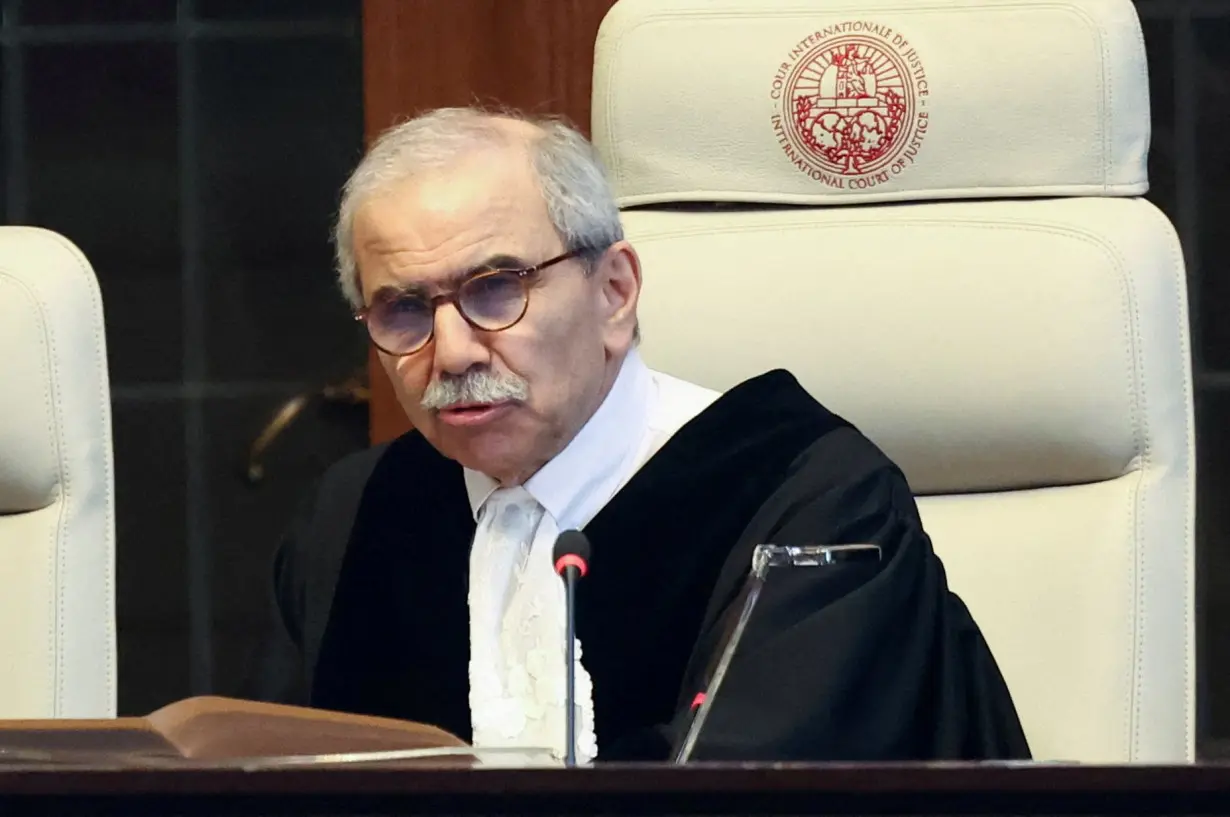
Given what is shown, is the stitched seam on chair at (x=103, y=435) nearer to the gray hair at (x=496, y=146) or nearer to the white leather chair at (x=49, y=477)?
the white leather chair at (x=49, y=477)

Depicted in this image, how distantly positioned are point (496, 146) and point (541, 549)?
1.21ft

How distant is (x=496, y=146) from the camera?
65.1 inches

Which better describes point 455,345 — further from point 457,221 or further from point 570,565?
point 570,565

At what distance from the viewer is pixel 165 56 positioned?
2672 mm

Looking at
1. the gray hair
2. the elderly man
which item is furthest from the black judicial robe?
the gray hair

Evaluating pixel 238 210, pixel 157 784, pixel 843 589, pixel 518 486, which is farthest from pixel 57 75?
pixel 157 784

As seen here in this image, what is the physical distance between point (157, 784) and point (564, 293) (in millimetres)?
896

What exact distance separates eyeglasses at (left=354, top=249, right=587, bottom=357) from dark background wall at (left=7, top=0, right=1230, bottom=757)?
1.03 m

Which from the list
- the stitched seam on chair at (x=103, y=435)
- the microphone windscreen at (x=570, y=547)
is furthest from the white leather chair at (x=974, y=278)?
the microphone windscreen at (x=570, y=547)

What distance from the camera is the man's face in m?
1.61

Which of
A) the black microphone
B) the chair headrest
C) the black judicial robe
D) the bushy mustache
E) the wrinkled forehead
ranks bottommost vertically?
the black judicial robe

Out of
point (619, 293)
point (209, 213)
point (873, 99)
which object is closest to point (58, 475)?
point (619, 293)

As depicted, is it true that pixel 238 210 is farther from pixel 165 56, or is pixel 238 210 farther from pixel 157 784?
pixel 157 784

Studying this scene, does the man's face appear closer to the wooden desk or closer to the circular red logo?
the circular red logo
